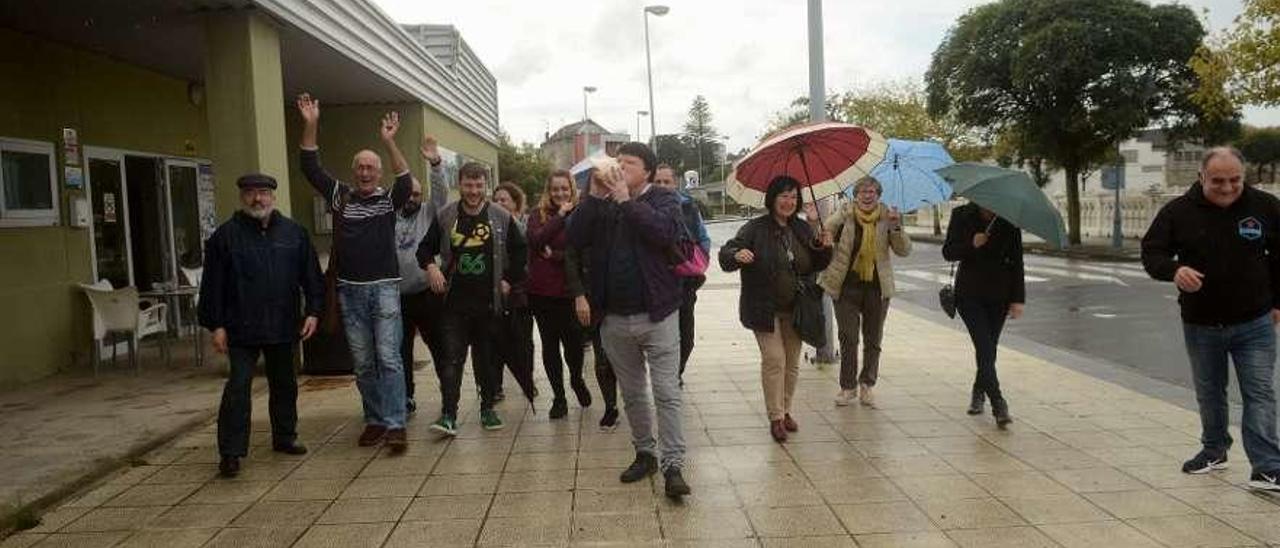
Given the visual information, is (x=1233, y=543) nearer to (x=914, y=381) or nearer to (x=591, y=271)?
(x=591, y=271)

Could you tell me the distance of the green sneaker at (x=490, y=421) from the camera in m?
6.28

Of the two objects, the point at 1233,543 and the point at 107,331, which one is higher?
the point at 107,331

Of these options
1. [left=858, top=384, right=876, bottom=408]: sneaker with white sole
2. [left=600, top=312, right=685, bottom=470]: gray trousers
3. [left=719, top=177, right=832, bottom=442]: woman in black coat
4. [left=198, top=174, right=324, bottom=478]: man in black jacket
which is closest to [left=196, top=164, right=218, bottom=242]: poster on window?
[left=198, top=174, right=324, bottom=478]: man in black jacket

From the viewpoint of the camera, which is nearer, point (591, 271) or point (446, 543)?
Answer: point (446, 543)

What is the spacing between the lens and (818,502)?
15.0 feet

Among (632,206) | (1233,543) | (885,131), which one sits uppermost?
(885,131)

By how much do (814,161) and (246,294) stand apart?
364 cm

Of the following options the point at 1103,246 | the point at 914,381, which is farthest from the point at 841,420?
the point at 1103,246

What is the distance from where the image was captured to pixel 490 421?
6.29m

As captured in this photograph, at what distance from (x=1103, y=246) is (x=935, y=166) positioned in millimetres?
22411

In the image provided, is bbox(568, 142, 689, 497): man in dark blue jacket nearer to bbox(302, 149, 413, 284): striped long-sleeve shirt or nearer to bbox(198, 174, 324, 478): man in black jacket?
bbox(302, 149, 413, 284): striped long-sleeve shirt

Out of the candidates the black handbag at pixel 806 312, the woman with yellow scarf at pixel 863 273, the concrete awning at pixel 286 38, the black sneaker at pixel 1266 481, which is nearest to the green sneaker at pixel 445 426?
the black handbag at pixel 806 312

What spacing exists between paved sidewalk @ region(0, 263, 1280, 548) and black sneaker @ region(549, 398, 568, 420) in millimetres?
101

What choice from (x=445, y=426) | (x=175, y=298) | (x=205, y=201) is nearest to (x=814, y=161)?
(x=445, y=426)
